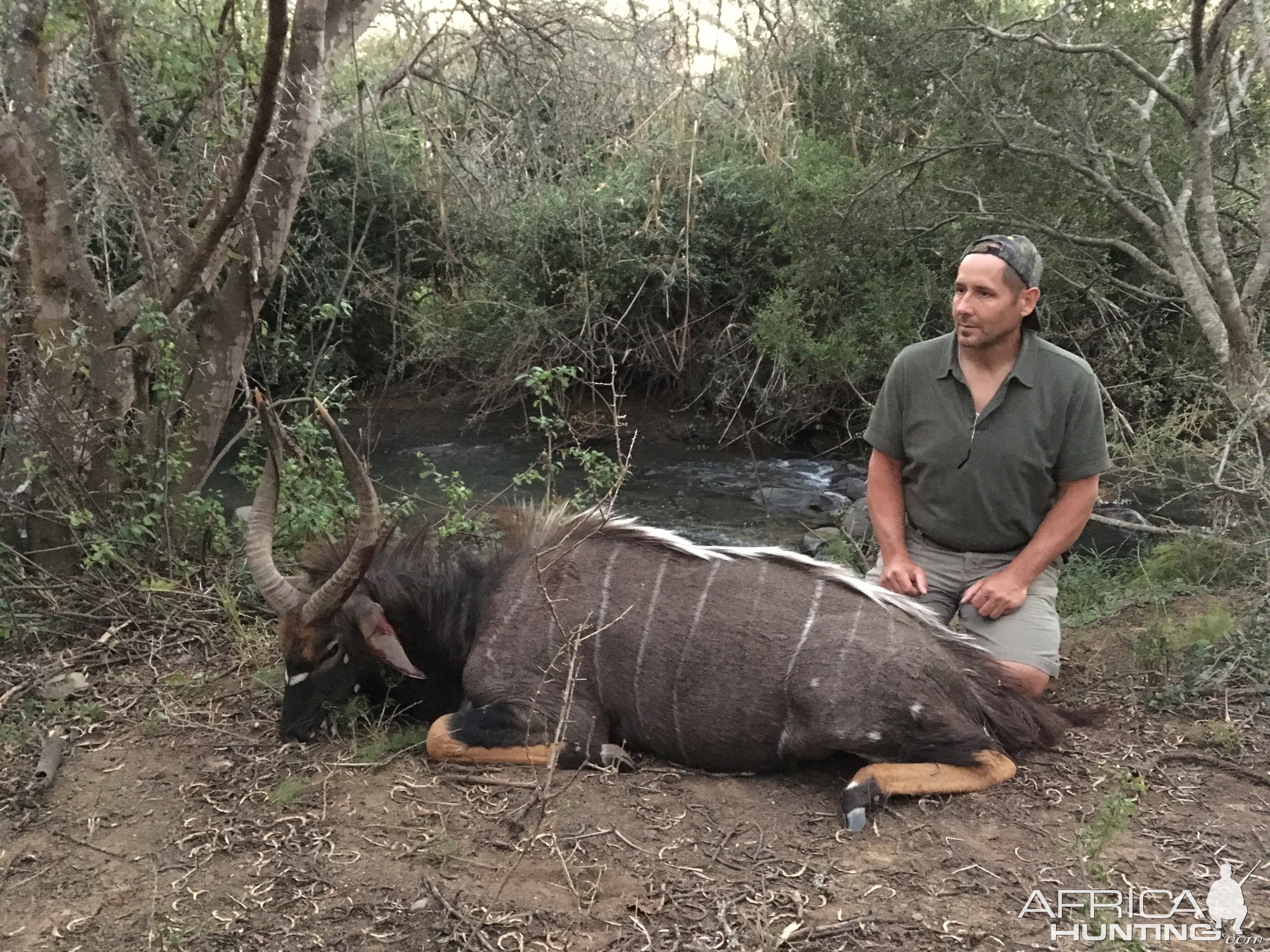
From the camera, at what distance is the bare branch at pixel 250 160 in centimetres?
389

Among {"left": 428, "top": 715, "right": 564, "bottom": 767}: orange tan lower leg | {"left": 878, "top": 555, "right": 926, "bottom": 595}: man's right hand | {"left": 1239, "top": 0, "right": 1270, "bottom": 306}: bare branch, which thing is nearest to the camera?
{"left": 428, "top": 715, "right": 564, "bottom": 767}: orange tan lower leg

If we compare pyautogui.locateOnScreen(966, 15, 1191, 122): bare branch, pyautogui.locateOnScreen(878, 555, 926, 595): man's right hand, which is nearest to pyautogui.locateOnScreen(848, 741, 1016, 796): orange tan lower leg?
pyautogui.locateOnScreen(878, 555, 926, 595): man's right hand

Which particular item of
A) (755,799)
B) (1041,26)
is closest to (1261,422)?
(1041,26)

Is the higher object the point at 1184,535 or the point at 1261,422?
the point at 1261,422

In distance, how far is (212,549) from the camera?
5.24 metres

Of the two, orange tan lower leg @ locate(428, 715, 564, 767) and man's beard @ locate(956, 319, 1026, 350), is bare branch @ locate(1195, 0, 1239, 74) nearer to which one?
man's beard @ locate(956, 319, 1026, 350)

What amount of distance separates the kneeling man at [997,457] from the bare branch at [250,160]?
9.22 feet

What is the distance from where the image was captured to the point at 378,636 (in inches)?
159

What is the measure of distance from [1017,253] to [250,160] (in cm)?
322

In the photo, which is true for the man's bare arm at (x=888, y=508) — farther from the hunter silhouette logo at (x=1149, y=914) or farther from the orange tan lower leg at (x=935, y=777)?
the hunter silhouette logo at (x=1149, y=914)

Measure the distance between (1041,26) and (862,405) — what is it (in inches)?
160

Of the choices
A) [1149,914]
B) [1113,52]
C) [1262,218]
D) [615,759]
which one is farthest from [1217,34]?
[615,759]

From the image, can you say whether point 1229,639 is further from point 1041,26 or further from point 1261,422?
point 1041,26

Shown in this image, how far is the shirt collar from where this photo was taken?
159 inches
